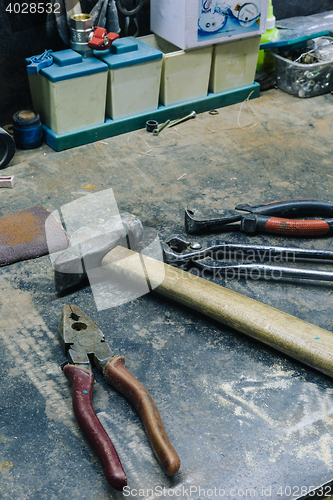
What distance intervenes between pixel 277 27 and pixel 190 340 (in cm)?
301

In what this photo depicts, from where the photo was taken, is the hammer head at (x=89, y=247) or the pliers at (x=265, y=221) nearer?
the hammer head at (x=89, y=247)

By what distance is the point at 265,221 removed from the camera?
6.82ft

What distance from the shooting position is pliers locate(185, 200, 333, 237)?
2078mm

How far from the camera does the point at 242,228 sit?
2115mm

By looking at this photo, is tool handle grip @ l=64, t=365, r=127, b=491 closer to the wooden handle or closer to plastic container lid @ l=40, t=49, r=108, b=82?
the wooden handle

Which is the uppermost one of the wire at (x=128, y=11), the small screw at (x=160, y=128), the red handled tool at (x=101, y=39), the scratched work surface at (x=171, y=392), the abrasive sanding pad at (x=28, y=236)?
the wire at (x=128, y=11)

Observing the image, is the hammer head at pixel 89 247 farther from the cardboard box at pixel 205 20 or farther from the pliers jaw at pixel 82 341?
the cardboard box at pixel 205 20

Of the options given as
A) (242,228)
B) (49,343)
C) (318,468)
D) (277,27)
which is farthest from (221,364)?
(277,27)

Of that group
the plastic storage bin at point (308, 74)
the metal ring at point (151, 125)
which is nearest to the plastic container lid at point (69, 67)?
the metal ring at point (151, 125)

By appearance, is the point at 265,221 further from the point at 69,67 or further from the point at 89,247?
the point at 69,67

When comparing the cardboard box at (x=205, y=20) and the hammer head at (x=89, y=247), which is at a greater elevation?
the cardboard box at (x=205, y=20)

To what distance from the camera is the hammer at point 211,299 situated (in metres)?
1.50

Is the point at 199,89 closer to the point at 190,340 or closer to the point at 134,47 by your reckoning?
the point at 134,47

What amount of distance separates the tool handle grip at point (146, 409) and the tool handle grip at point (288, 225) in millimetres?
922
